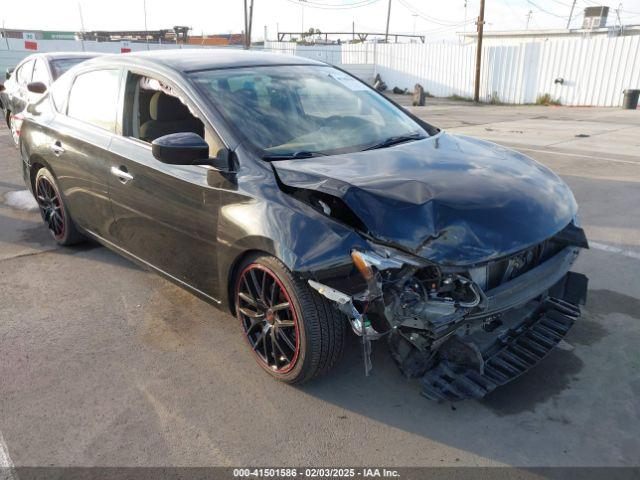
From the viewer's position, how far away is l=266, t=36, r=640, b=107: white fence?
20.8m

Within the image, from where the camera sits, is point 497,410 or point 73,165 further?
point 73,165

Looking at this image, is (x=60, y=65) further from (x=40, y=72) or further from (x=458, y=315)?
(x=458, y=315)

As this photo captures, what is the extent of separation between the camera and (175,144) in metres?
2.89

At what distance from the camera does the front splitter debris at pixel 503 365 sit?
8.54 ft

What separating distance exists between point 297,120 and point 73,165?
201cm

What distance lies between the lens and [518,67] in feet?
78.7

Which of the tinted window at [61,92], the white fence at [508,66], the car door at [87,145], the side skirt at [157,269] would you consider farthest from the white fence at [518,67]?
the side skirt at [157,269]

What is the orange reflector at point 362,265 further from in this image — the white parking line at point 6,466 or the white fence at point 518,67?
the white fence at point 518,67

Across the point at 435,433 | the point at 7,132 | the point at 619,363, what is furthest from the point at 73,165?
the point at 7,132

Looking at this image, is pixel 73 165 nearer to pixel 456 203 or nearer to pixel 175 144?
pixel 175 144

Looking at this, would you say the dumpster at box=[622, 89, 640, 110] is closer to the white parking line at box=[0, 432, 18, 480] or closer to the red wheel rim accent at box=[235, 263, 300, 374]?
the red wheel rim accent at box=[235, 263, 300, 374]

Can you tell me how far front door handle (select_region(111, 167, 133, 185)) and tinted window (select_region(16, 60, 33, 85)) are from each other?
21.5 ft

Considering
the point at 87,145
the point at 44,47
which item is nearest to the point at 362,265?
the point at 87,145

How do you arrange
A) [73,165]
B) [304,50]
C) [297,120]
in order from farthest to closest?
[304,50]
[73,165]
[297,120]
